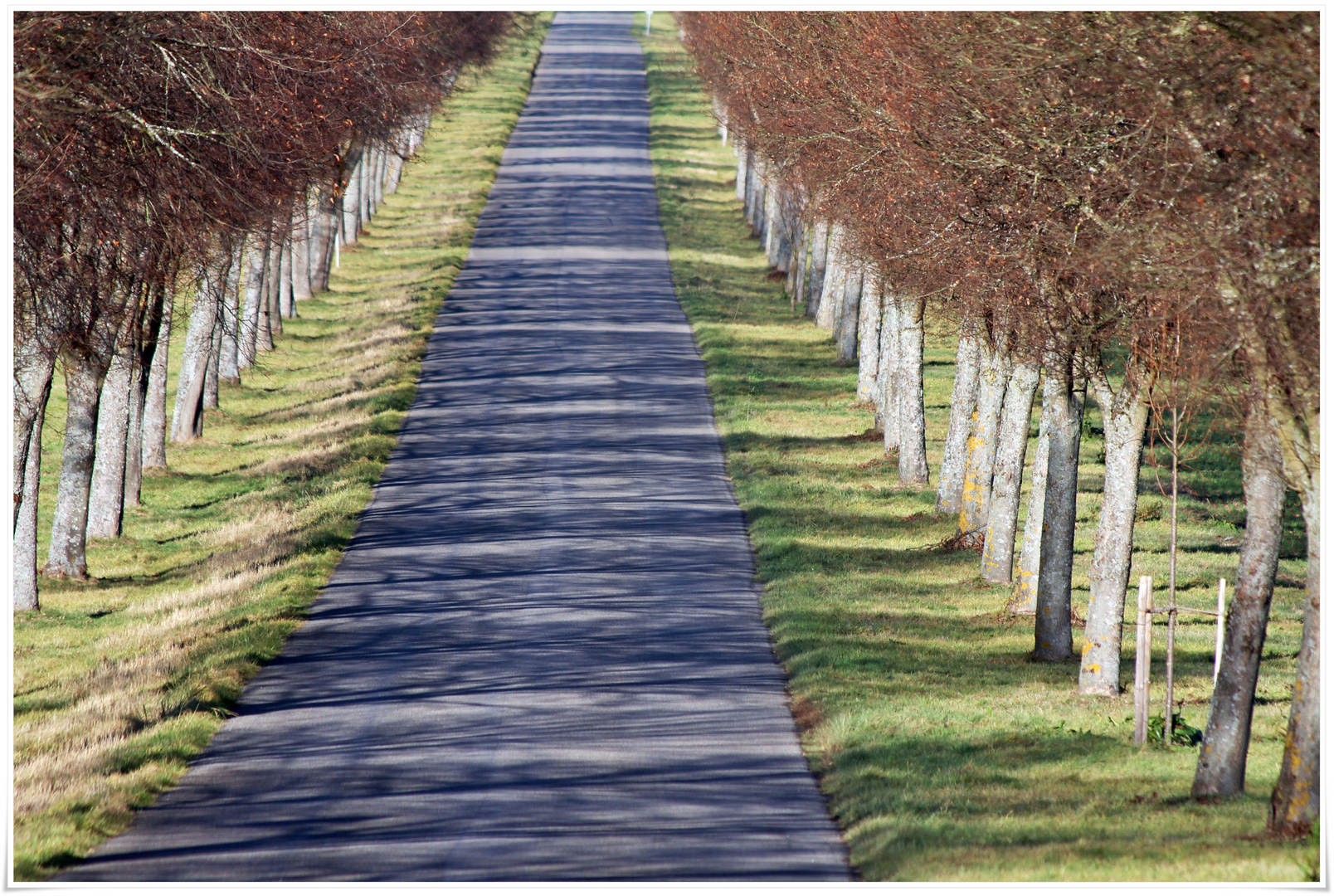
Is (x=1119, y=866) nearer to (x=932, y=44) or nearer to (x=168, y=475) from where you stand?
(x=932, y=44)

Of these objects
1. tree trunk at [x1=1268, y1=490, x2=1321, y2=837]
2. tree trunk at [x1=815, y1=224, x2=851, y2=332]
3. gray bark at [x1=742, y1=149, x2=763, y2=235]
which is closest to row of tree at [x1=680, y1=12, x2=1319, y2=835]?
tree trunk at [x1=1268, y1=490, x2=1321, y2=837]

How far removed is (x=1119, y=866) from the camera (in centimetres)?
918

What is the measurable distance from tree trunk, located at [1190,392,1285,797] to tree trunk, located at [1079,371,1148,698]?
144 inches

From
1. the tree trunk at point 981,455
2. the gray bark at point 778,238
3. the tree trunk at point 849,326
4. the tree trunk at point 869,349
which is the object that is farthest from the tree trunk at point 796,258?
the tree trunk at point 981,455

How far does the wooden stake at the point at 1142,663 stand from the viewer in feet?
41.5

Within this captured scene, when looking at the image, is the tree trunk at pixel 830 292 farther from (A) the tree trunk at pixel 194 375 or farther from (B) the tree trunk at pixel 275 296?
(A) the tree trunk at pixel 194 375

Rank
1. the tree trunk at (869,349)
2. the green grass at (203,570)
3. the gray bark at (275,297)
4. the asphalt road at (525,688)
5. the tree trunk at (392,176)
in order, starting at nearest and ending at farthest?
the asphalt road at (525,688) → the green grass at (203,570) → the tree trunk at (869,349) → the gray bark at (275,297) → the tree trunk at (392,176)

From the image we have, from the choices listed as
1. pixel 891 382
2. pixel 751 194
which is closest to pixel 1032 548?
pixel 891 382

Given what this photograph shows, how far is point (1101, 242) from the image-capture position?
38.1 feet

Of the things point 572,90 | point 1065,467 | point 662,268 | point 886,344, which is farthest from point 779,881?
point 572,90

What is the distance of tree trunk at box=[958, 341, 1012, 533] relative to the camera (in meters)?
20.8

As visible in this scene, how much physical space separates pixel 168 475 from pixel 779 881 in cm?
2170

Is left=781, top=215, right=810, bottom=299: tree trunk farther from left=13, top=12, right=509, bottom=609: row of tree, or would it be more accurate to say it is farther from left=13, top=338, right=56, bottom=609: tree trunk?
left=13, top=338, right=56, bottom=609: tree trunk

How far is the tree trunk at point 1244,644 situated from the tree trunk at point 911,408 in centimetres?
1416
